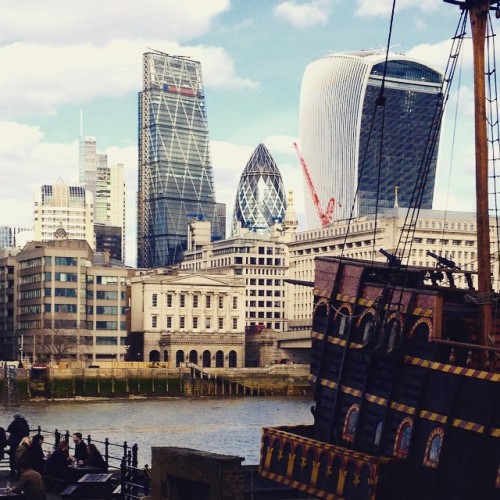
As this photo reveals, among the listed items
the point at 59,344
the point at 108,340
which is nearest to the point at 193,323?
the point at 108,340

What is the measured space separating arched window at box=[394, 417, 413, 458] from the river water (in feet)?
96.1

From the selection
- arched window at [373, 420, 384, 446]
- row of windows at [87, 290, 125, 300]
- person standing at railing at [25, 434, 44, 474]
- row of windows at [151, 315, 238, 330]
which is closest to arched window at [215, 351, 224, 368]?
row of windows at [151, 315, 238, 330]

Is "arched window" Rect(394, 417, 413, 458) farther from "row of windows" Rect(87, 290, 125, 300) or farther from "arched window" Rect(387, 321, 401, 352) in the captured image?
"row of windows" Rect(87, 290, 125, 300)

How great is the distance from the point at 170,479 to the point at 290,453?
20.5 feet

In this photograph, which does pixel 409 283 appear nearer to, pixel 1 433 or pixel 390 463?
pixel 390 463

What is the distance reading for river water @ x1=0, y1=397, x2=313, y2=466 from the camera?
71375 millimetres

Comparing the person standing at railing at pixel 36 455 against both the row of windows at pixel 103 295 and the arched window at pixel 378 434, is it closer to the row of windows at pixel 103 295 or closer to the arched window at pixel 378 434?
the arched window at pixel 378 434

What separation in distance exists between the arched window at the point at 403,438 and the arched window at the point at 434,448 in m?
0.69

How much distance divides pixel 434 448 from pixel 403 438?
1.21m

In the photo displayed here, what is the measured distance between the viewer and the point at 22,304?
165375mm

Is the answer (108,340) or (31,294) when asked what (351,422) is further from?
(31,294)

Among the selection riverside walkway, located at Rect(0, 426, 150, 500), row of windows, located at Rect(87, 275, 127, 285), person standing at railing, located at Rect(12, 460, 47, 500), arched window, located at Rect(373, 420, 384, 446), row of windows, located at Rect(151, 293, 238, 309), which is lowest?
riverside walkway, located at Rect(0, 426, 150, 500)

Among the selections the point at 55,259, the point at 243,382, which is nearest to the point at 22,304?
the point at 55,259

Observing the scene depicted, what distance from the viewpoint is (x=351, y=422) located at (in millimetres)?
31672
